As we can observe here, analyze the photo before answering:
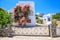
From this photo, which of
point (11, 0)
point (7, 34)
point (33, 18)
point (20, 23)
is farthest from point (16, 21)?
point (7, 34)

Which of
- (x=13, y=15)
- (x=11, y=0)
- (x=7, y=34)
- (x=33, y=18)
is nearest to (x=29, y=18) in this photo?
(x=33, y=18)

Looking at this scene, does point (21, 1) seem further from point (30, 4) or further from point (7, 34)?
point (7, 34)

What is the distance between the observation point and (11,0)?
28.0 meters

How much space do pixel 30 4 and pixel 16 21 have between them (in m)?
3.32

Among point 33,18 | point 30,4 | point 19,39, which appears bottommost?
point 19,39

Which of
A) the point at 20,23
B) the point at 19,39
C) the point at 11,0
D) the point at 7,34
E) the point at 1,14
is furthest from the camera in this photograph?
the point at 11,0

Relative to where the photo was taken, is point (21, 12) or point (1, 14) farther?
point (21, 12)

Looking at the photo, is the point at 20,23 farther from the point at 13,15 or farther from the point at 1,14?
the point at 1,14

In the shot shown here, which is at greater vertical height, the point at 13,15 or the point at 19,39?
the point at 13,15

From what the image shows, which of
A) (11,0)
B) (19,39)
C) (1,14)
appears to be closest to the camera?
(19,39)

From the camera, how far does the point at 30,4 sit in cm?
2395

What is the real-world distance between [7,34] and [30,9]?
1201 cm

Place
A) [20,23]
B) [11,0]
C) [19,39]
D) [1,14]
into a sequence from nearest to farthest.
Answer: [19,39]
[1,14]
[20,23]
[11,0]

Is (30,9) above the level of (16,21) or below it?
above
